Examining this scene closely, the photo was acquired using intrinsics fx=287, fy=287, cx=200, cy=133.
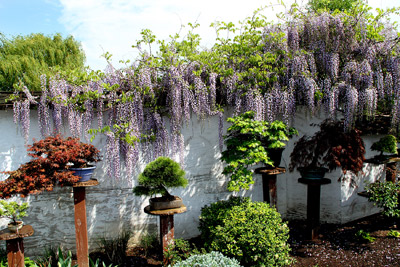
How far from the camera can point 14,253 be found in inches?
113

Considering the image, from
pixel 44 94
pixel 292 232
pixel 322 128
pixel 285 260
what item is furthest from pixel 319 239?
pixel 44 94

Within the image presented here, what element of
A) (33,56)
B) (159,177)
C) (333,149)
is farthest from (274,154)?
(33,56)

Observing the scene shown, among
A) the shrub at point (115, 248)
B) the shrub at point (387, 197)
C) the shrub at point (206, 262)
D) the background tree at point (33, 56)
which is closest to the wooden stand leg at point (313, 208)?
the shrub at point (387, 197)

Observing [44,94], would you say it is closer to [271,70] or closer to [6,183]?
[6,183]

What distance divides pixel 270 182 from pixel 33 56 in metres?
15.8

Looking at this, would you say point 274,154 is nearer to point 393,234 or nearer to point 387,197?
point 387,197

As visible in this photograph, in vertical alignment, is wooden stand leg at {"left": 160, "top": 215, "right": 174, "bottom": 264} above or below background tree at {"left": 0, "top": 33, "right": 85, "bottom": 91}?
below

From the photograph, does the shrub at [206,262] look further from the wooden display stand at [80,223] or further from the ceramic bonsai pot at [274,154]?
the ceramic bonsai pot at [274,154]

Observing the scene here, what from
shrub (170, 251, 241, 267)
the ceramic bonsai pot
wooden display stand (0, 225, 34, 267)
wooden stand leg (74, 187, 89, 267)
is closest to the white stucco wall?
wooden stand leg (74, 187, 89, 267)

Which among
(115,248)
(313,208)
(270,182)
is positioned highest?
(270,182)

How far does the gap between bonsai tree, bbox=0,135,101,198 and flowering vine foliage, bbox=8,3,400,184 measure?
0.53 m

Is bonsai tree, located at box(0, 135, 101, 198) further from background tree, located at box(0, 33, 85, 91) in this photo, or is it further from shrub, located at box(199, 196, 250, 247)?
background tree, located at box(0, 33, 85, 91)

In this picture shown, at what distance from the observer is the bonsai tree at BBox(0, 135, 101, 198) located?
2907 millimetres

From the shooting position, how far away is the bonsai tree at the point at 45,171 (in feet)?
9.54
